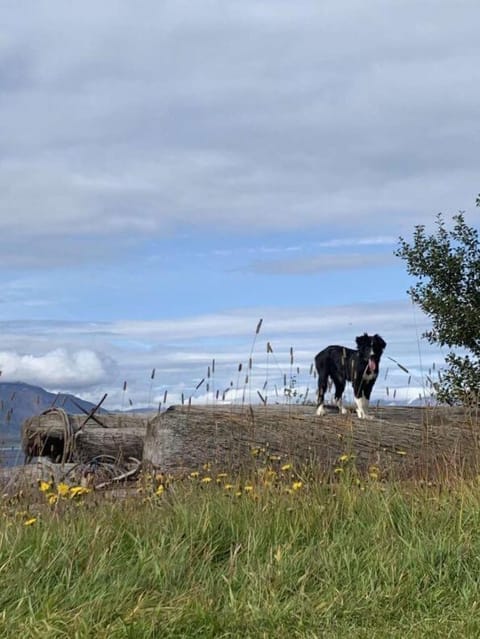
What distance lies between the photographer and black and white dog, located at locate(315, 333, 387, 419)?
12508 millimetres

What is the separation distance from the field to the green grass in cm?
1

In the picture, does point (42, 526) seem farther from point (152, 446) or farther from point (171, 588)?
point (152, 446)

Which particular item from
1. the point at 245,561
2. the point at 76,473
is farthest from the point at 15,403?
the point at 245,561

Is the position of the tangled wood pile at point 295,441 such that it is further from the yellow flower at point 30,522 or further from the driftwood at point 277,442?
the yellow flower at point 30,522

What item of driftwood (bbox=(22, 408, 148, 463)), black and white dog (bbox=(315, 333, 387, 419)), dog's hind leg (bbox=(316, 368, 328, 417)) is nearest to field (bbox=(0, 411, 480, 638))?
driftwood (bbox=(22, 408, 148, 463))

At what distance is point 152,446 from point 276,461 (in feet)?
4.70

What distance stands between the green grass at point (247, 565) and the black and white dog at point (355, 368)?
4999 mm

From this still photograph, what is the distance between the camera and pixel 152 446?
982cm

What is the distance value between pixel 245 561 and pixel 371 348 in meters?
7.57

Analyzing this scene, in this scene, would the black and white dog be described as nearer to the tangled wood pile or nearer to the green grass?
the tangled wood pile

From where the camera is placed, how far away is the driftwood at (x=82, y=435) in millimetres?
11547

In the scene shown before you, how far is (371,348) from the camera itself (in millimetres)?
13250

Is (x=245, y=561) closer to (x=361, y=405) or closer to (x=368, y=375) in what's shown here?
(x=361, y=405)

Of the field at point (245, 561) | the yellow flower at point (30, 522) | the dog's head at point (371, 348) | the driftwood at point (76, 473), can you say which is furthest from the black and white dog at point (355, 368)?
the yellow flower at point (30, 522)
